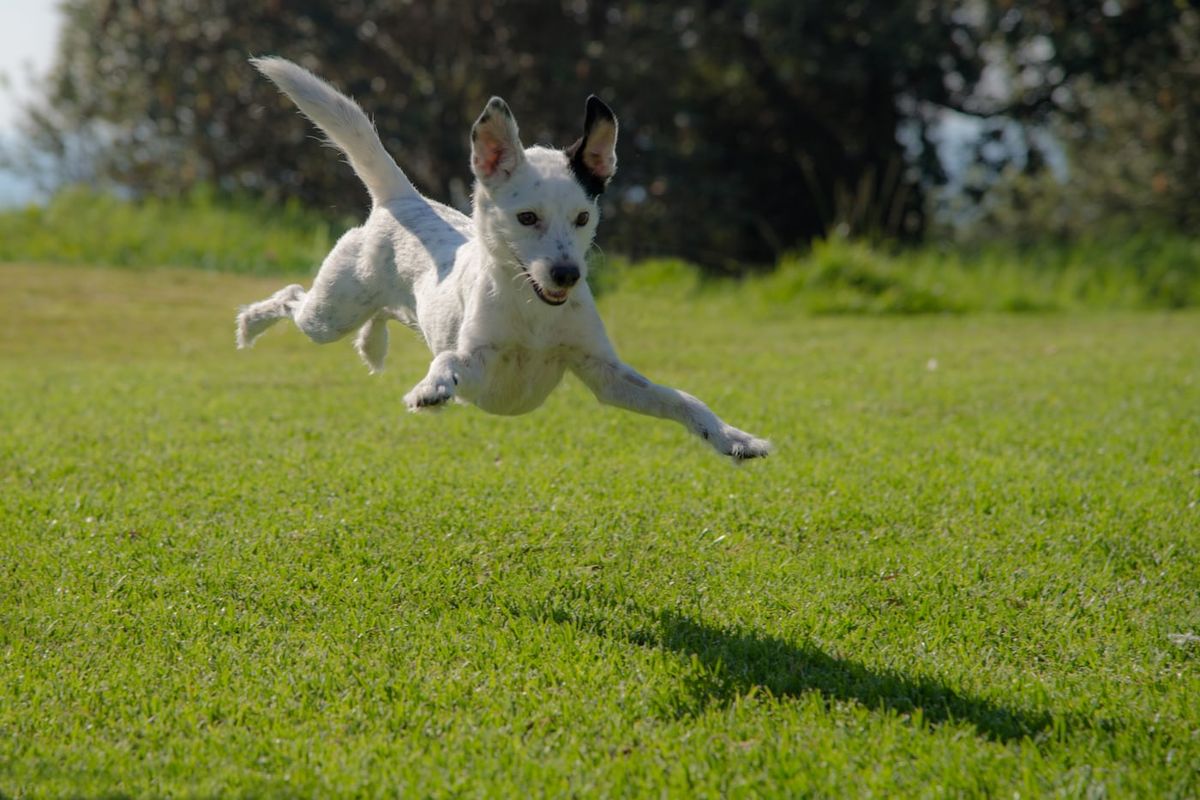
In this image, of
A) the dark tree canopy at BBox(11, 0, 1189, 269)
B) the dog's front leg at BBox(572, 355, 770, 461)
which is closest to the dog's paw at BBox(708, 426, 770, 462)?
the dog's front leg at BBox(572, 355, 770, 461)

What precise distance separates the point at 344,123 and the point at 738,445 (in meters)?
A: 2.74

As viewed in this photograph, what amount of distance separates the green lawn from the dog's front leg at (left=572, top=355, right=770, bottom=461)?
2.39 ft

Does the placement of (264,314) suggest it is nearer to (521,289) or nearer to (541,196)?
(521,289)

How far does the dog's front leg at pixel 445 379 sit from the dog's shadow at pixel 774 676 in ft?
3.16

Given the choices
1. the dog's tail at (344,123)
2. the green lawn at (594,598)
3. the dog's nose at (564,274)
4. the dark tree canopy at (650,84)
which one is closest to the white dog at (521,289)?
the dog's nose at (564,274)

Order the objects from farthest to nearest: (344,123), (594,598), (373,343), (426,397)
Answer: (373,343), (344,123), (594,598), (426,397)

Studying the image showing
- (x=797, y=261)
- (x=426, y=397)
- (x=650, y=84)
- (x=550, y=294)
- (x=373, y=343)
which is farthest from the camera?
(x=650, y=84)

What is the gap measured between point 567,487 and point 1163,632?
2845 mm

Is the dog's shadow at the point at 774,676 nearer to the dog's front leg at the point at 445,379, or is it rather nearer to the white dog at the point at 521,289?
the white dog at the point at 521,289

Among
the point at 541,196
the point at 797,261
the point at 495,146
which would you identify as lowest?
the point at 797,261

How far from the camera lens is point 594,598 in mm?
4773

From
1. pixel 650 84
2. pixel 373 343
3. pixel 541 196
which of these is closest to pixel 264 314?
pixel 373 343

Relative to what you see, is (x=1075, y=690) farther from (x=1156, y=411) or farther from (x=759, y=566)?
(x=1156, y=411)

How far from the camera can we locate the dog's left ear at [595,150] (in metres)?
4.57
